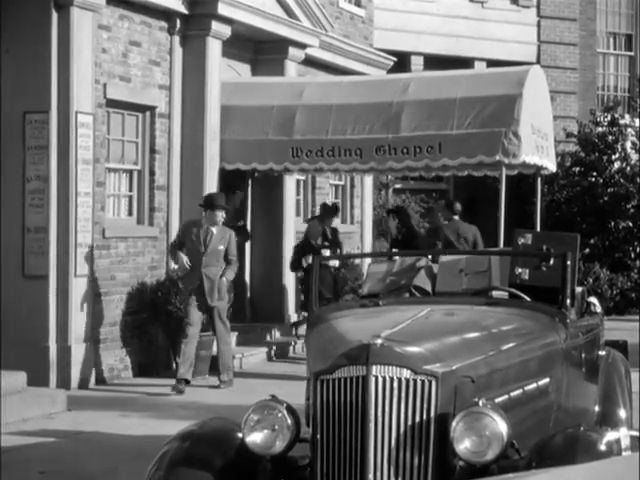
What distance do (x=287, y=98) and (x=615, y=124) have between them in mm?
9560

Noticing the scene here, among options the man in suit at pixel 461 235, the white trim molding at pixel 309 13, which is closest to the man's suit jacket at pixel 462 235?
the man in suit at pixel 461 235

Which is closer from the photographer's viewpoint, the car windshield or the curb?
the car windshield

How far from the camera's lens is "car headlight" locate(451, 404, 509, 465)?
5.36 metres

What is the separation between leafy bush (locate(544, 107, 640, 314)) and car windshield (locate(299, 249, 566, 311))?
13.0 m

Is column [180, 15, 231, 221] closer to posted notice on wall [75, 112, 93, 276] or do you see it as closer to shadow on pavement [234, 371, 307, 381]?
shadow on pavement [234, 371, 307, 381]

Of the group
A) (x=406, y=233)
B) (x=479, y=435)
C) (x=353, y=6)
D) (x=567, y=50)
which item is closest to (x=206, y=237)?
(x=406, y=233)

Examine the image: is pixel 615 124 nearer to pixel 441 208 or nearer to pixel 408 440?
pixel 441 208

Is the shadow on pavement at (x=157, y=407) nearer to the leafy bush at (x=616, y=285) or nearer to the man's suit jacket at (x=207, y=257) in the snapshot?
the man's suit jacket at (x=207, y=257)

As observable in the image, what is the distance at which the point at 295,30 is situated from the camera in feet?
49.4

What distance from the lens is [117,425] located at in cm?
1014

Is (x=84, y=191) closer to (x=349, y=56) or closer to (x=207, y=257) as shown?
(x=207, y=257)

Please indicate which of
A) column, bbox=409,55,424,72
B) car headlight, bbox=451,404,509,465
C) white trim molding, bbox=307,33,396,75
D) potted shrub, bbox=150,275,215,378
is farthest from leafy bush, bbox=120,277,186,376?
column, bbox=409,55,424,72

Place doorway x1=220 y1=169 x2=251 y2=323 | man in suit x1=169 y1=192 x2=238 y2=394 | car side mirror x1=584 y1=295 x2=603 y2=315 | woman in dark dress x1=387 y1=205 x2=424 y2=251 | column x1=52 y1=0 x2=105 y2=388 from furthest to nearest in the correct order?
doorway x1=220 y1=169 x2=251 y2=323 → woman in dark dress x1=387 y1=205 x2=424 y2=251 → man in suit x1=169 y1=192 x2=238 y2=394 → column x1=52 y1=0 x2=105 y2=388 → car side mirror x1=584 y1=295 x2=603 y2=315

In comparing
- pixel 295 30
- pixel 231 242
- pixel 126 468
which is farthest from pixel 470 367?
pixel 295 30
